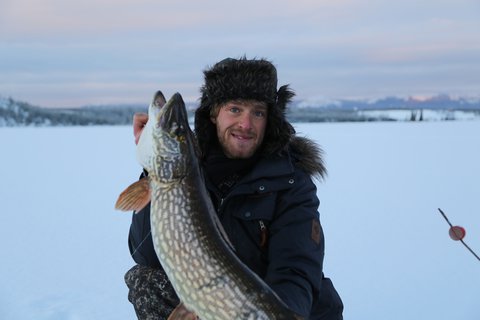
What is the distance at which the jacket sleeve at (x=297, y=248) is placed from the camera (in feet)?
7.94

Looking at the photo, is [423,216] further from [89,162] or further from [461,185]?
[89,162]

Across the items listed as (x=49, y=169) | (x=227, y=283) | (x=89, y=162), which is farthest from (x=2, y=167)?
(x=227, y=283)

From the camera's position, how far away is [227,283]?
2.09 meters

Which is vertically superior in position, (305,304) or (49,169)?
(305,304)

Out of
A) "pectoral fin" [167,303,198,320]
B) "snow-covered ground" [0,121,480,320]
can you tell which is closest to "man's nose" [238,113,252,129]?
"pectoral fin" [167,303,198,320]

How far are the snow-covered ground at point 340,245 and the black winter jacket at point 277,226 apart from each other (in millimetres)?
1352

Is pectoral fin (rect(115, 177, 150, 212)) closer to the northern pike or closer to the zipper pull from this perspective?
the northern pike

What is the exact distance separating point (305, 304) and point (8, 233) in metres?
4.68

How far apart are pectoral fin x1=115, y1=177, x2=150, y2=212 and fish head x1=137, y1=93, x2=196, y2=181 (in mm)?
62

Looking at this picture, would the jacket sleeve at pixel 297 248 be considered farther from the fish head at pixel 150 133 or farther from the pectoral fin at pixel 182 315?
the fish head at pixel 150 133

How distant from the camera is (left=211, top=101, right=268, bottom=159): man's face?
2.83 m

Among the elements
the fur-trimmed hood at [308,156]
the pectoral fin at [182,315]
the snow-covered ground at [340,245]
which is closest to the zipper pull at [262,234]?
the fur-trimmed hood at [308,156]

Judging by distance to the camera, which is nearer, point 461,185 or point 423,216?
point 423,216

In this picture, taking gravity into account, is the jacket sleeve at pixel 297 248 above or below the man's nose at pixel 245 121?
below
